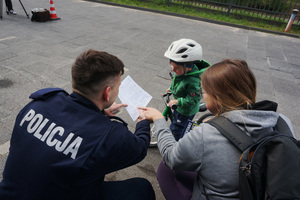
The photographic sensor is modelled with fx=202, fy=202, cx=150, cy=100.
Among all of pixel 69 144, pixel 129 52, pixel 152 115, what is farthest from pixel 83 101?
pixel 129 52

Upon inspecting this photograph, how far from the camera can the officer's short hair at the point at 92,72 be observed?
49.7 inches

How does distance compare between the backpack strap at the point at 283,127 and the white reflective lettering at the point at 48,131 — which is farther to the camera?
the backpack strap at the point at 283,127

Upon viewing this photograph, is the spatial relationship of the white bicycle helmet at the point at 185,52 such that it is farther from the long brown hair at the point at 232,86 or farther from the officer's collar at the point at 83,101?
the officer's collar at the point at 83,101

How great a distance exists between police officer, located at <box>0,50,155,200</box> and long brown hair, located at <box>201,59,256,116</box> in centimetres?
60

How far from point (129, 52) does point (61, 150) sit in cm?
453

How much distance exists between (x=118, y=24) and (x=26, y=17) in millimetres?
3320

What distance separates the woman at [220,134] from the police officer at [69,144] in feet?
1.00

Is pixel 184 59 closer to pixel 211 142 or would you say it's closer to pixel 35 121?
pixel 211 142

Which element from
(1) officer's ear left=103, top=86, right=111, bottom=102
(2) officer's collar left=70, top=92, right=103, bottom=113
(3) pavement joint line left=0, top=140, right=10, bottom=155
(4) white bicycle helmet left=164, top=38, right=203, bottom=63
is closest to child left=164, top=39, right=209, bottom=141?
(4) white bicycle helmet left=164, top=38, right=203, bottom=63

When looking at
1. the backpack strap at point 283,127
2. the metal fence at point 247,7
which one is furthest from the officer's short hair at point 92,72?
the metal fence at point 247,7

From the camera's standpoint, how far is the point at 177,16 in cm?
1059

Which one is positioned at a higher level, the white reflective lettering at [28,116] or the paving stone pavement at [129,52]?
the white reflective lettering at [28,116]

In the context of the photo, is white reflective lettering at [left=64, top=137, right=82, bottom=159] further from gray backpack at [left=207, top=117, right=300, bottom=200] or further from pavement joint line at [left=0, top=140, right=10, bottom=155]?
pavement joint line at [left=0, top=140, right=10, bottom=155]

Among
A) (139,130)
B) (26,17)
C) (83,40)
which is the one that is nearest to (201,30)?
(83,40)
